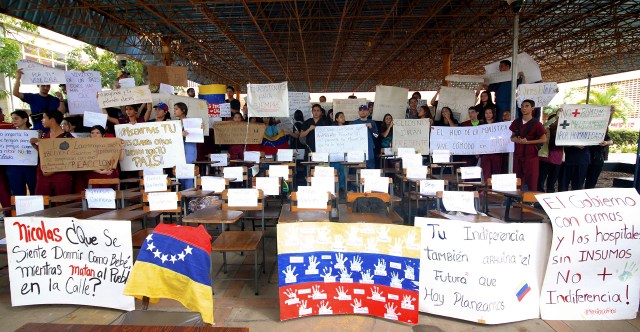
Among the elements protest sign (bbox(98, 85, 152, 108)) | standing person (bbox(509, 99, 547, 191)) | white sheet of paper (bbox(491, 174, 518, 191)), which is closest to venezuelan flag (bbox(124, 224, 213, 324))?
white sheet of paper (bbox(491, 174, 518, 191))

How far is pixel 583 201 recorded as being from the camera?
106 inches

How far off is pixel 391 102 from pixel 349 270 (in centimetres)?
567

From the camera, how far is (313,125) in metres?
6.92

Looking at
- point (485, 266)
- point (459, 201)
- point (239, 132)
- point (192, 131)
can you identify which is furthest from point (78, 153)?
point (485, 266)

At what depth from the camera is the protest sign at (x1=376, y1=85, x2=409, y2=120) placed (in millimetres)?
7676

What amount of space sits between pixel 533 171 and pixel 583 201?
2.91 meters

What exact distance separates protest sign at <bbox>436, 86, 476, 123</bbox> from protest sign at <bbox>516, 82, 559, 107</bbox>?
1.44 metres

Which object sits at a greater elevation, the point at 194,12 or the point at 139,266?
the point at 194,12

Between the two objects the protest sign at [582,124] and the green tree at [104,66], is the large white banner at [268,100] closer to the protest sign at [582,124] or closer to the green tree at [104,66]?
the protest sign at [582,124]

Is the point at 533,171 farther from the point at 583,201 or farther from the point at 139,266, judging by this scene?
the point at 139,266

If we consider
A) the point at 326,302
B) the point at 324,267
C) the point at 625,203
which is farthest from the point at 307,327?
the point at 625,203

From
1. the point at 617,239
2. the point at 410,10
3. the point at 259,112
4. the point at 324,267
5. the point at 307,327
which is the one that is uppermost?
the point at 410,10

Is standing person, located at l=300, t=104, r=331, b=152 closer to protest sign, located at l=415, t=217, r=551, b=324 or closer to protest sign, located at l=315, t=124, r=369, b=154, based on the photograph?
protest sign, located at l=315, t=124, r=369, b=154

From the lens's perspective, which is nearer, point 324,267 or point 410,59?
point 324,267
